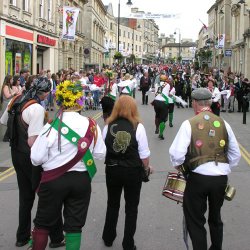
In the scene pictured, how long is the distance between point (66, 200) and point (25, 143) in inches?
42.4

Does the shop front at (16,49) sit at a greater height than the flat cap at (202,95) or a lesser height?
greater

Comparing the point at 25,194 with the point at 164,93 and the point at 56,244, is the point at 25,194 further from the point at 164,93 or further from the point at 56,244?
the point at 164,93

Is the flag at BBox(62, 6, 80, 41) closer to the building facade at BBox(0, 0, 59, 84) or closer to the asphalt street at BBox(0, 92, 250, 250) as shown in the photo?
the building facade at BBox(0, 0, 59, 84)

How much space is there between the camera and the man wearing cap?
13.7 ft

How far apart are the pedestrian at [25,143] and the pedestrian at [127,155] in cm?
76

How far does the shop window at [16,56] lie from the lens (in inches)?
941

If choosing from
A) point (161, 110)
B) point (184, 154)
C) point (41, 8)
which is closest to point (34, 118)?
point (184, 154)

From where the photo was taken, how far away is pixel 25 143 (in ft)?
15.8

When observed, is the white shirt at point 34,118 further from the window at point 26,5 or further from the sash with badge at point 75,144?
the window at point 26,5

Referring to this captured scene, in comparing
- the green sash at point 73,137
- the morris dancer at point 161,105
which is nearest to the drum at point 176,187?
the green sash at point 73,137

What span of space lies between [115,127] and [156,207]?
211cm

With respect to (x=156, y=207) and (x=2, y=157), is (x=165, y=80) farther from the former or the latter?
(x=156, y=207)

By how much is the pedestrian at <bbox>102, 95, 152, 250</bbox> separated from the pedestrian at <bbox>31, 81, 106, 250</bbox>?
2.34 ft

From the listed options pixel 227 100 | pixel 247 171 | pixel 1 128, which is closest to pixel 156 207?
pixel 247 171
